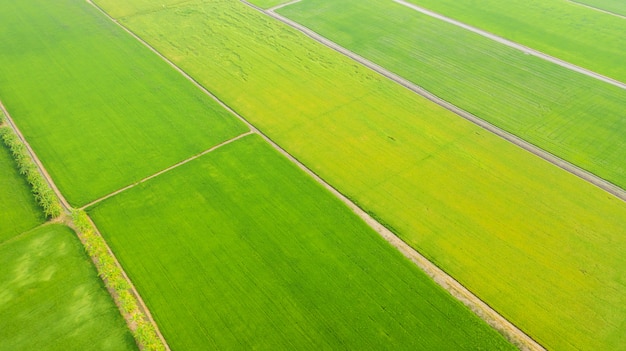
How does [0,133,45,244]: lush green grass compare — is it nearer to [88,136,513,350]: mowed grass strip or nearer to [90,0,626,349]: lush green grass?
[88,136,513,350]: mowed grass strip

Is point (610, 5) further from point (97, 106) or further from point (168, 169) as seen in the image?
point (97, 106)

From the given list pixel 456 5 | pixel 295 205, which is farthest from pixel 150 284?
pixel 456 5

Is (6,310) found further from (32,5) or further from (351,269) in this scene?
(32,5)

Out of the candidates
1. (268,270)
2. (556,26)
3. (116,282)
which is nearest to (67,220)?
(116,282)

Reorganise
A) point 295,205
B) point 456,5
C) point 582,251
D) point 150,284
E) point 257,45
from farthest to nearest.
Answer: point 456,5 → point 257,45 → point 295,205 → point 582,251 → point 150,284

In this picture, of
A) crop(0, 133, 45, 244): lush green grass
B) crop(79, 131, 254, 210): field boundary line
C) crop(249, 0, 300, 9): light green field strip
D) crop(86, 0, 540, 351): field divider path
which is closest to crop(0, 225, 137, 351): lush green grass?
crop(0, 133, 45, 244): lush green grass

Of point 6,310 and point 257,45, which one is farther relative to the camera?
point 257,45
